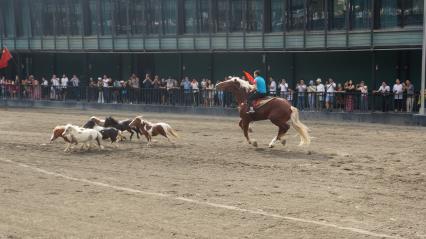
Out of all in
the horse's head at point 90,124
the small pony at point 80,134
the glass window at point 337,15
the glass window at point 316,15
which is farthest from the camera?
the glass window at point 316,15

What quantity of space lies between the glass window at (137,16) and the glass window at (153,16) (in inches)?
14.8

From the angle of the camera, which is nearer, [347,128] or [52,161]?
[52,161]

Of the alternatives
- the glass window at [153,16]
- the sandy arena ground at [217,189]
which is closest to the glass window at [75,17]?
the glass window at [153,16]

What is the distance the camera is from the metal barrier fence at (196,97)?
90.6ft

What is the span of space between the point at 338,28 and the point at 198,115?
8204mm

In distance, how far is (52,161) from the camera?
17.3 meters

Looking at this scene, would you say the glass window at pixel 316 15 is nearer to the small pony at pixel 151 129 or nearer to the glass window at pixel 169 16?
the glass window at pixel 169 16

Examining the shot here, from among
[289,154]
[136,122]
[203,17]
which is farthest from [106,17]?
[289,154]

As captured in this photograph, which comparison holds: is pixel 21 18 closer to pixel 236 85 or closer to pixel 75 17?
pixel 75 17

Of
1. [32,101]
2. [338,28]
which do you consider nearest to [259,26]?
[338,28]

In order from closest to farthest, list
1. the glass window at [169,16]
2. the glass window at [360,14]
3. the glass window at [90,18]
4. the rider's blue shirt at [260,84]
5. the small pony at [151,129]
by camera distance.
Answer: the rider's blue shirt at [260,84], the small pony at [151,129], the glass window at [360,14], the glass window at [169,16], the glass window at [90,18]

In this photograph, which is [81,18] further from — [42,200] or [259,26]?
[42,200]

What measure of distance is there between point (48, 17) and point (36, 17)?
1266 mm

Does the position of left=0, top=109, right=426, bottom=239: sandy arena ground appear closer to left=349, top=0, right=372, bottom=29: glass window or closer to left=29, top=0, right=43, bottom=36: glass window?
left=349, top=0, right=372, bottom=29: glass window
